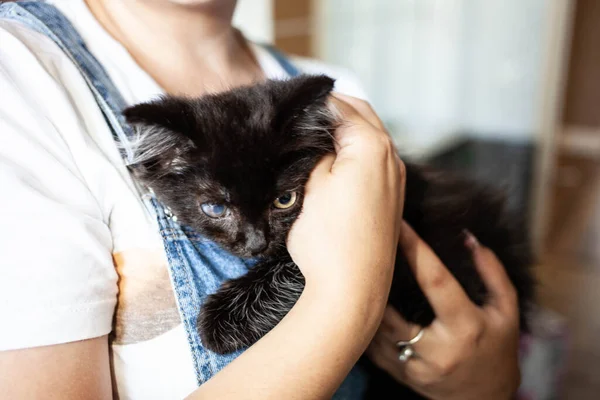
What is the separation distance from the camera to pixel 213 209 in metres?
1.02

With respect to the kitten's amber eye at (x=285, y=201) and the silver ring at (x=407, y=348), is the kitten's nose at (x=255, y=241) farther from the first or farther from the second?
the silver ring at (x=407, y=348)

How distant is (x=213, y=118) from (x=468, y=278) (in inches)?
29.8

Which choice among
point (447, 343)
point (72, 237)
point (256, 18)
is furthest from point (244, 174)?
point (256, 18)

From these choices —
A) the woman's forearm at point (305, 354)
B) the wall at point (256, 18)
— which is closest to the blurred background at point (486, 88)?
the wall at point (256, 18)

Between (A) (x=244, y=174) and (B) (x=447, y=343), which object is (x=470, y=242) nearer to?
(B) (x=447, y=343)

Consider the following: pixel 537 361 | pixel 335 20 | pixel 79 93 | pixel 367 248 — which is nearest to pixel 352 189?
pixel 367 248

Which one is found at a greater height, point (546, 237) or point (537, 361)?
point (537, 361)

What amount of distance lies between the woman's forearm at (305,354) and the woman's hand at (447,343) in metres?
0.30

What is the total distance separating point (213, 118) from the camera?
0.97 metres

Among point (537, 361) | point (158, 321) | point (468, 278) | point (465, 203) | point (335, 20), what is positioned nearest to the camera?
point (158, 321)

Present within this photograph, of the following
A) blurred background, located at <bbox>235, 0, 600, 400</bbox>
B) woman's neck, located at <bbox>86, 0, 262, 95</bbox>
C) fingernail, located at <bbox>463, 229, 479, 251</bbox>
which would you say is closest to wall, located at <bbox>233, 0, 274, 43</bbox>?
blurred background, located at <bbox>235, 0, 600, 400</bbox>

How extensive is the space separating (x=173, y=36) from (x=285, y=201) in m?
0.48

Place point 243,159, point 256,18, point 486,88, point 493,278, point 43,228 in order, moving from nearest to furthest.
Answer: point 43,228
point 243,159
point 493,278
point 256,18
point 486,88

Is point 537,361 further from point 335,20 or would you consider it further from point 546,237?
point 335,20
